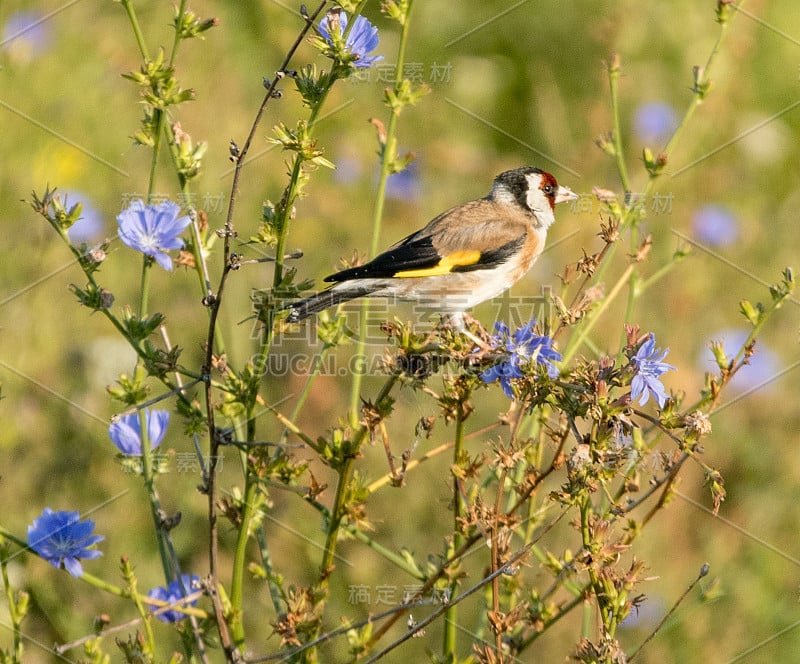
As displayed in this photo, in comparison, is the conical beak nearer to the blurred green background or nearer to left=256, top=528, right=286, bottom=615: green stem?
the blurred green background

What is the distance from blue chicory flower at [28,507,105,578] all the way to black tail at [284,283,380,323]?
0.72 meters

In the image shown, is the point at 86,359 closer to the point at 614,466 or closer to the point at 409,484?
the point at 409,484

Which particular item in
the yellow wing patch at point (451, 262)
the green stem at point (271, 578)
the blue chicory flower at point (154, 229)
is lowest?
the green stem at point (271, 578)

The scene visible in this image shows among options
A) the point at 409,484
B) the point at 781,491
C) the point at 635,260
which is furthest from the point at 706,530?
the point at 635,260

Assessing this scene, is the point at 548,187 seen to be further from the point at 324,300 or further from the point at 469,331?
the point at 324,300

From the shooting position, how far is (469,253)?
150 inches

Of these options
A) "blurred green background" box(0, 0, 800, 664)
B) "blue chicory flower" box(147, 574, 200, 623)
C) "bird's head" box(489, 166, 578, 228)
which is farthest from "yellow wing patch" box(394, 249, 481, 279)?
"blue chicory flower" box(147, 574, 200, 623)

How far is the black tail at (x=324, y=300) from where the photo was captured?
8.13 feet

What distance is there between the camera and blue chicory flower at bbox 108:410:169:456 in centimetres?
244

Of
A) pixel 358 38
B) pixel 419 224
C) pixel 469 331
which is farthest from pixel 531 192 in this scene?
pixel 358 38

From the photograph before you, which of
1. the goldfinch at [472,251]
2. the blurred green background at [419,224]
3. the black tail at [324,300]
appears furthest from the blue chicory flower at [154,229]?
the goldfinch at [472,251]

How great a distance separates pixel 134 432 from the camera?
8.14 feet

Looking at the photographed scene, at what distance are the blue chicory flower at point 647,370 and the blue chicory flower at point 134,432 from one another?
1.20m

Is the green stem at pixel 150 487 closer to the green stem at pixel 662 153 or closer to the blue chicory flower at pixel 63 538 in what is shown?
the blue chicory flower at pixel 63 538
